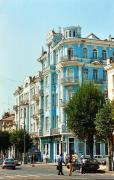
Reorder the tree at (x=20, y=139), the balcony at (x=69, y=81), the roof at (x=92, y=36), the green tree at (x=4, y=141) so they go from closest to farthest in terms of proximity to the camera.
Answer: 1. the balcony at (x=69, y=81)
2. the roof at (x=92, y=36)
3. the tree at (x=20, y=139)
4. the green tree at (x=4, y=141)

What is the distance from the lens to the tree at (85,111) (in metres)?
55.7

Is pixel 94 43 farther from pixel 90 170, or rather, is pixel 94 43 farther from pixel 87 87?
pixel 90 170

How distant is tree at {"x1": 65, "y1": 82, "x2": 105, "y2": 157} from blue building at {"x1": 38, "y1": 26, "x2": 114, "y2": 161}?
1338cm

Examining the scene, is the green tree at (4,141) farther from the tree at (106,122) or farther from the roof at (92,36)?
the tree at (106,122)

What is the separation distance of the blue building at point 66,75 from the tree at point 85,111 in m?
13.4

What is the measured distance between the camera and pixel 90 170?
43375 millimetres

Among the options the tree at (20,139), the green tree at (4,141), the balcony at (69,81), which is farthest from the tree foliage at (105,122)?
the green tree at (4,141)

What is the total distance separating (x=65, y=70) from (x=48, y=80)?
23.3ft

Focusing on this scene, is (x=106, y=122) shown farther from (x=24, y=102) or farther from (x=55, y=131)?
(x=24, y=102)

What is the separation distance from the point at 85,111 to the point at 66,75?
17.7 meters

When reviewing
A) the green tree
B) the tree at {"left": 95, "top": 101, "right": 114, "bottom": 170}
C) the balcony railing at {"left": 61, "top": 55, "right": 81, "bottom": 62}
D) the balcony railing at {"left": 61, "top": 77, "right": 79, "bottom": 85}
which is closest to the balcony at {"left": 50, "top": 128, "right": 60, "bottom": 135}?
the balcony railing at {"left": 61, "top": 77, "right": 79, "bottom": 85}

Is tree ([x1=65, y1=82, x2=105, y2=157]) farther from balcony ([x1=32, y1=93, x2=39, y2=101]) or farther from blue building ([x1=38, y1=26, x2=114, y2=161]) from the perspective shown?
balcony ([x1=32, y1=93, x2=39, y2=101])

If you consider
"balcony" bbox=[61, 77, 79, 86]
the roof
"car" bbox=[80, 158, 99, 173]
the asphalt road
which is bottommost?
the asphalt road

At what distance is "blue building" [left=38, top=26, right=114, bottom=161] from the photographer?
236 ft
